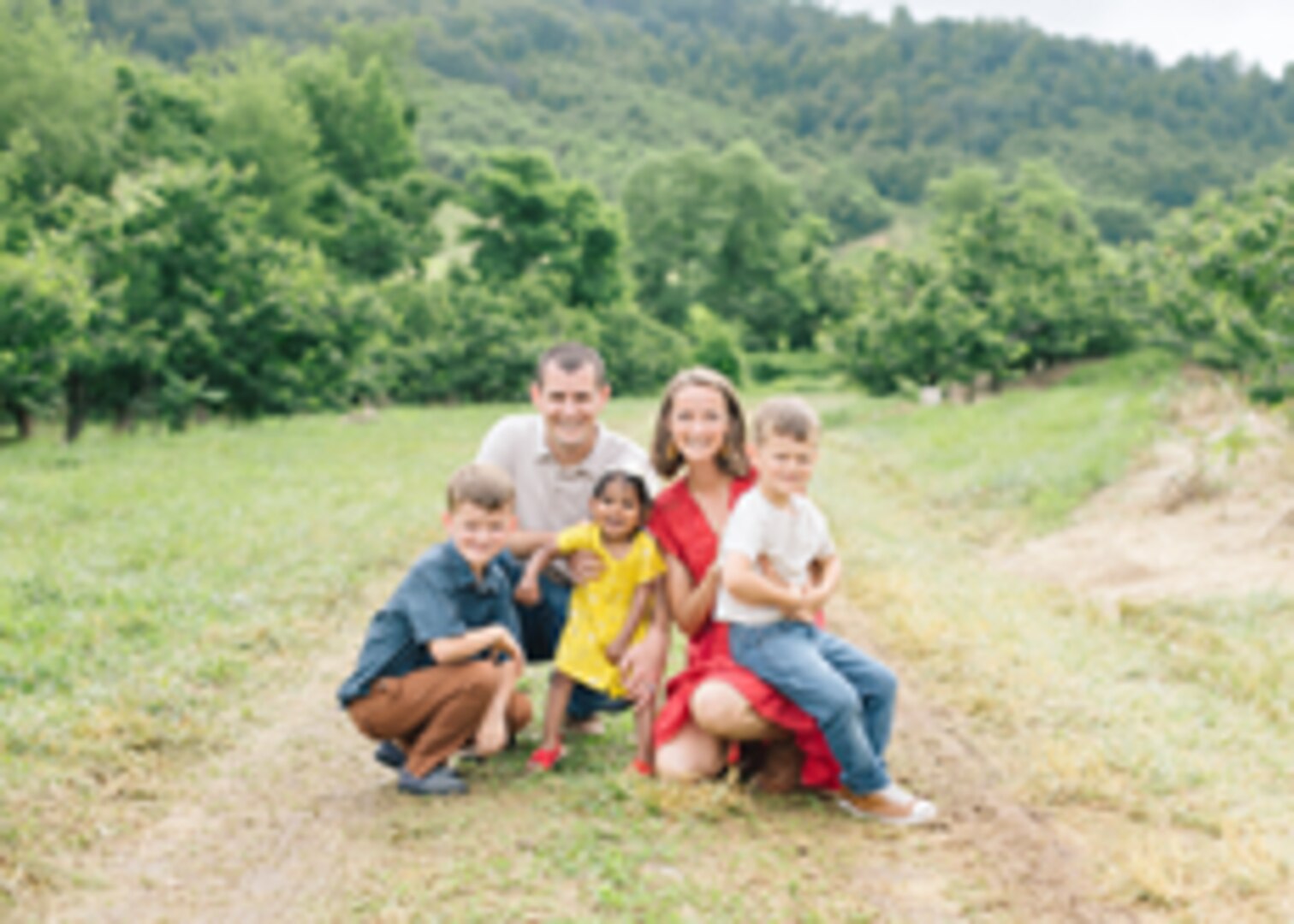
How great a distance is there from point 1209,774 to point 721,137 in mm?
149813

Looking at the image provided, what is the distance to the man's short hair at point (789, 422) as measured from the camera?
4875 mm

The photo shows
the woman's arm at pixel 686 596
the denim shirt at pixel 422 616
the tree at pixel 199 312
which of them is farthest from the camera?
the tree at pixel 199 312

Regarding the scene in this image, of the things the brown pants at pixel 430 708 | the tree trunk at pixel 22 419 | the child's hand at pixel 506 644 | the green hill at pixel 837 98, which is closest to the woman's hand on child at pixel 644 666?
the child's hand at pixel 506 644

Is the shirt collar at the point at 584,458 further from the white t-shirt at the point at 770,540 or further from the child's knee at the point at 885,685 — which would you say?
the child's knee at the point at 885,685

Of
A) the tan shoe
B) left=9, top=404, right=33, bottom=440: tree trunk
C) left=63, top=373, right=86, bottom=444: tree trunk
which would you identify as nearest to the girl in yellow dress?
the tan shoe

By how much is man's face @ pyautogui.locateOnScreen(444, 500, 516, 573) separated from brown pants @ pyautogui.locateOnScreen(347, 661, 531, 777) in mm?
491

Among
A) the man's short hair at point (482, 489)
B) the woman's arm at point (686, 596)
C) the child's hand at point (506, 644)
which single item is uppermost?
the man's short hair at point (482, 489)

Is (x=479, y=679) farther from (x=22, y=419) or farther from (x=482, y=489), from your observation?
(x=22, y=419)

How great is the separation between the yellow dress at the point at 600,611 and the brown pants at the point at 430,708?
1.51 feet

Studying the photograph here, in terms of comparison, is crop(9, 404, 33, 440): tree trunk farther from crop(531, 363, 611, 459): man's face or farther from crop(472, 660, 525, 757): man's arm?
crop(472, 660, 525, 757): man's arm

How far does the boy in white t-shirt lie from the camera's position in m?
4.85

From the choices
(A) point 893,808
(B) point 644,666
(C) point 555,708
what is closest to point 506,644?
(C) point 555,708

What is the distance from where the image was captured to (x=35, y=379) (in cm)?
1720

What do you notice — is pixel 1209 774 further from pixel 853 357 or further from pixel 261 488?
pixel 853 357
